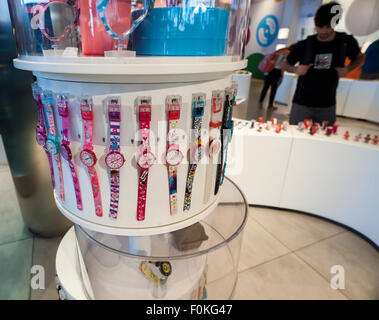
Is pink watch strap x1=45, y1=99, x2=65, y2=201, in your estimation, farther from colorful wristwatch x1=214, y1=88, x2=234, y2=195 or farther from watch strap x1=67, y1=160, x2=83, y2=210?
colorful wristwatch x1=214, y1=88, x2=234, y2=195

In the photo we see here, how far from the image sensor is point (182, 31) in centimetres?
67

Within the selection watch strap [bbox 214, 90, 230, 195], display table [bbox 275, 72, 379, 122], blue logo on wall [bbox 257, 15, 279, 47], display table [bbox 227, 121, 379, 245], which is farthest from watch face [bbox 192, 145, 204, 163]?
blue logo on wall [bbox 257, 15, 279, 47]

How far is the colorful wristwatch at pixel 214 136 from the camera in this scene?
2.37 ft

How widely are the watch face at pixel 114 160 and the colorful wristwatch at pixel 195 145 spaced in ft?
0.64

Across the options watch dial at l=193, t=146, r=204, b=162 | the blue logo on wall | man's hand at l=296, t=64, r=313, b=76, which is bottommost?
watch dial at l=193, t=146, r=204, b=162

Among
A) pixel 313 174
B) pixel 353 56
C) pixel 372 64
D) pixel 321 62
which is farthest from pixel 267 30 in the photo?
pixel 313 174

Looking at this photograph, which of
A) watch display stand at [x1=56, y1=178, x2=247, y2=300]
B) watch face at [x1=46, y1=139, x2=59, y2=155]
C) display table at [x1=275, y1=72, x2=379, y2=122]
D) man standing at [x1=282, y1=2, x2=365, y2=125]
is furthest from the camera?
display table at [x1=275, y1=72, x2=379, y2=122]

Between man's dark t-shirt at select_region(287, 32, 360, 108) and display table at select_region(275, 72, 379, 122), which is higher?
man's dark t-shirt at select_region(287, 32, 360, 108)

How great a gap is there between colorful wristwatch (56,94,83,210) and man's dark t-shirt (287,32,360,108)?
2.13 meters

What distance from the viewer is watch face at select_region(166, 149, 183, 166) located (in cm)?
69

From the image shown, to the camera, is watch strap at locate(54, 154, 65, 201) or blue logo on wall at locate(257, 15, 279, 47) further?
blue logo on wall at locate(257, 15, 279, 47)

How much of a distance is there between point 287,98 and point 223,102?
6.52 meters

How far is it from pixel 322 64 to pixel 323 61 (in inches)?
0.9
